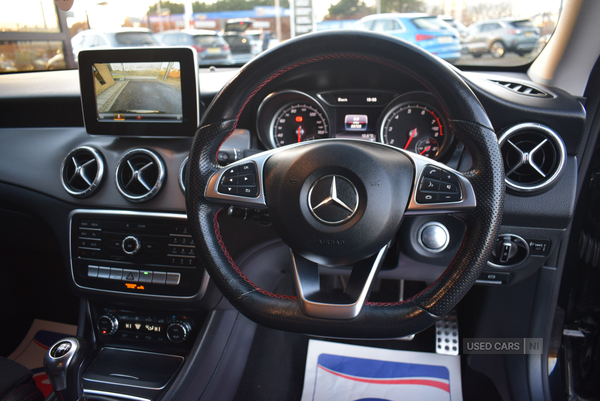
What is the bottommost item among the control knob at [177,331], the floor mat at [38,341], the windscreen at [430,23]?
the floor mat at [38,341]

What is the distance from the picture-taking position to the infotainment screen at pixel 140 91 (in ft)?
3.90

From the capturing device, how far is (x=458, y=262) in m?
0.78

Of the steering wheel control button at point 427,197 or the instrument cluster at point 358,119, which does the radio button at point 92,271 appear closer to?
the instrument cluster at point 358,119

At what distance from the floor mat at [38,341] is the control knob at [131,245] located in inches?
34.8

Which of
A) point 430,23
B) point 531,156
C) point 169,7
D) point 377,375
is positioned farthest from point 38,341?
point 430,23

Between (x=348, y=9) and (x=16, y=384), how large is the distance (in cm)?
158

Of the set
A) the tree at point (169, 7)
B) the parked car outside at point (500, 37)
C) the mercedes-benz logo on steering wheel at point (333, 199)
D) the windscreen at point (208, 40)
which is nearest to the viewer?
the mercedes-benz logo on steering wheel at point (333, 199)

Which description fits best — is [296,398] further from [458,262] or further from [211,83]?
[211,83]

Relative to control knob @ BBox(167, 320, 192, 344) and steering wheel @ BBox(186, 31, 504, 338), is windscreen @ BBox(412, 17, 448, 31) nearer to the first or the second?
steering wheel @ BBox(186, 31, 504, 338)

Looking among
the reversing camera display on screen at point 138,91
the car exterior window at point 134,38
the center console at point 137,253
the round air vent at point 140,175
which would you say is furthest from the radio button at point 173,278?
the car exterior window at point 134,38

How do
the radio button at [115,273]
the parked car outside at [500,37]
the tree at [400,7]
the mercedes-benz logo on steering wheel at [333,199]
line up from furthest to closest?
the tree at [400,7]
the parked car outside at [500,37]
the radio button at [115,273]
the mercedes-benz logo on steering wheel at [333,199]

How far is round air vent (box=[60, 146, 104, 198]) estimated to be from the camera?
1283 mm

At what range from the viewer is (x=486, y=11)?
1561 mm

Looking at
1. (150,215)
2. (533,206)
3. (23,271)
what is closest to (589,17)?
(533,206)
